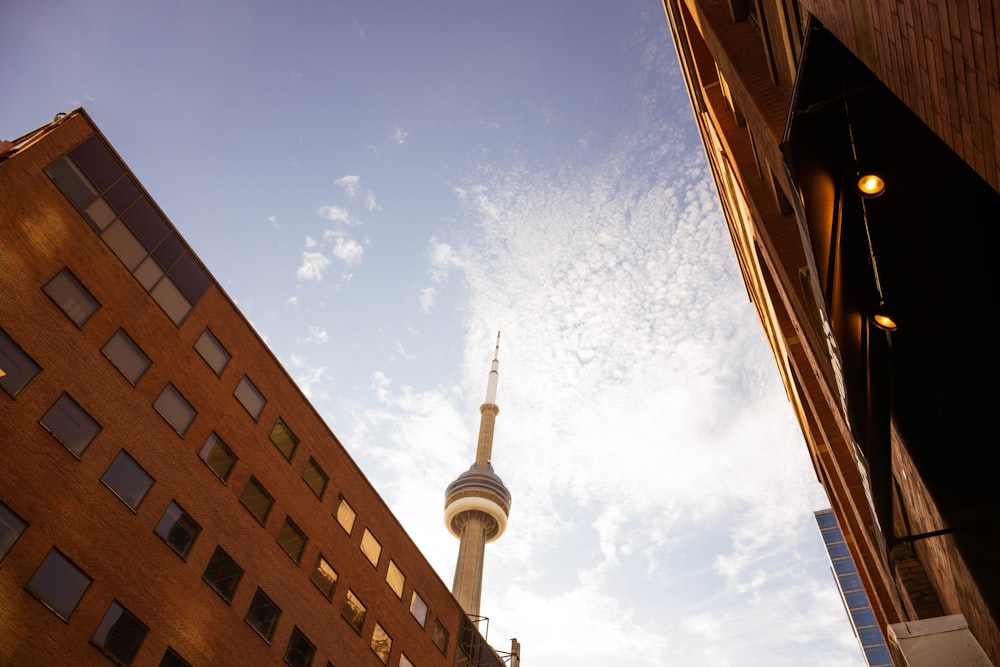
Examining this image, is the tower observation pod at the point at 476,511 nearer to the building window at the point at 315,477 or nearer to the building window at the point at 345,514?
the building window at the point at 345,514

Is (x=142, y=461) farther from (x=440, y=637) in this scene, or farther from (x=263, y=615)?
(x=440, y=637)

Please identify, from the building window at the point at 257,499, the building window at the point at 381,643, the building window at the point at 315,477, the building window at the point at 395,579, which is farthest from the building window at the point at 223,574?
the building window at the point at 395,579

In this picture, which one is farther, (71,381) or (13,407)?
(71,381)

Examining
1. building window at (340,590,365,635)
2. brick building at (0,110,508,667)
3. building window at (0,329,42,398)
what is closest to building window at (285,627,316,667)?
brick building at (0,110,508,667)

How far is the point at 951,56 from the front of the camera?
237 centimetres

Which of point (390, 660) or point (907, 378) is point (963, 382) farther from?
point (390, 660)

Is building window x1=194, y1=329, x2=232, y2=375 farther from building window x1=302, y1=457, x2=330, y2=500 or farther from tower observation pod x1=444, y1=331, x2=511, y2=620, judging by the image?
tower observation pod x1=444, y1=331, x2=511, y2=620

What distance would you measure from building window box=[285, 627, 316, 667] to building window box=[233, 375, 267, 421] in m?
7.92

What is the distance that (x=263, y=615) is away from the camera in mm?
20922

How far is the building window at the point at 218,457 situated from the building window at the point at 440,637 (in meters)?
15.2

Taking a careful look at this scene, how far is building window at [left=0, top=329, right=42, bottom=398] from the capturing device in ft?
49.6

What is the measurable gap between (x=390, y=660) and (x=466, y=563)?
174 feet

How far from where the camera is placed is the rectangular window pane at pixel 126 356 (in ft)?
59.8

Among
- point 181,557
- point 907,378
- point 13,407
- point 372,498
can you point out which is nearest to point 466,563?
point 372,498
